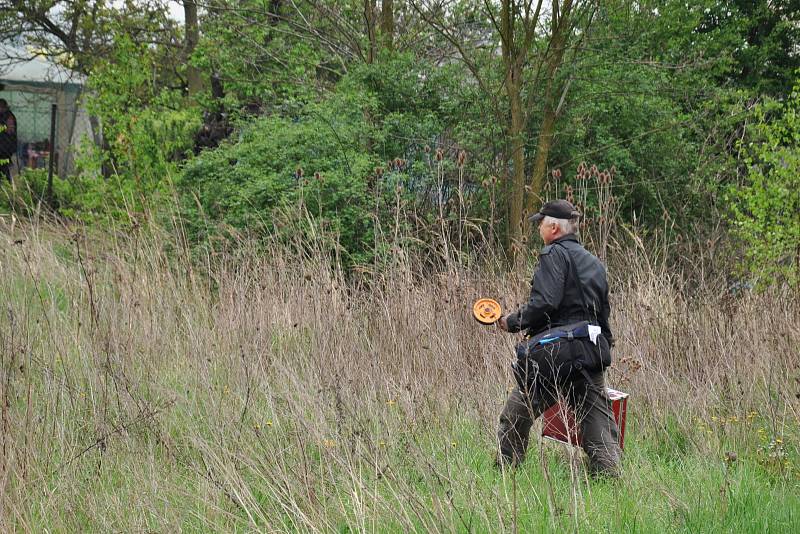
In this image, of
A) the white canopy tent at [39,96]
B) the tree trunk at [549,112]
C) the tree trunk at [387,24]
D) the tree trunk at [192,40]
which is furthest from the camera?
the white canopy tent at [39,96]

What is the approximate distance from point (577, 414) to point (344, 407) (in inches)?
49.7

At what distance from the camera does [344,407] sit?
186 inches

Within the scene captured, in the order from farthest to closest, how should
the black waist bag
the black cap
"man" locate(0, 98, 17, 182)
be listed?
"man" locate(0, 98, 17, 182) → the black cap → the black waist bag

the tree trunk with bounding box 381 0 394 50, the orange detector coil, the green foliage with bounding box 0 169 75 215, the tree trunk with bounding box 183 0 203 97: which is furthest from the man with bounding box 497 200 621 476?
the tree trunk with bounding box 183 0 203 97

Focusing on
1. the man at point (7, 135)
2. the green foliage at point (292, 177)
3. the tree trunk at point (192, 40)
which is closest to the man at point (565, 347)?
the green foliage at point (292, 177)

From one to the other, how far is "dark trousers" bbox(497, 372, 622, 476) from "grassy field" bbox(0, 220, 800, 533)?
0.45 ft

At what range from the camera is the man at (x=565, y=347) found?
492cm

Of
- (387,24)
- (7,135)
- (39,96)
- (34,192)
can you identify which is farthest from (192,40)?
(387,24)

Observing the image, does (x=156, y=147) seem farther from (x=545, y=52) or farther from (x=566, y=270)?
(x=566, y=270)

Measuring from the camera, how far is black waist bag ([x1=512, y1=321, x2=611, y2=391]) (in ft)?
16.1

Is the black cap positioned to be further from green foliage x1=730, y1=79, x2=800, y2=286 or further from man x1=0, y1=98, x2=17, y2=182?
man x1=0, y1=98, x2=17, y2=182

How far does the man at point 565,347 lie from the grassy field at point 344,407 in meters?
0.20

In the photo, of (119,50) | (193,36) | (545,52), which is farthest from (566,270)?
(193,36)

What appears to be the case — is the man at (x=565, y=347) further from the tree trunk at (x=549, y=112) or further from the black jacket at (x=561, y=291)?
the tree trunk at (x=549, y=112)
